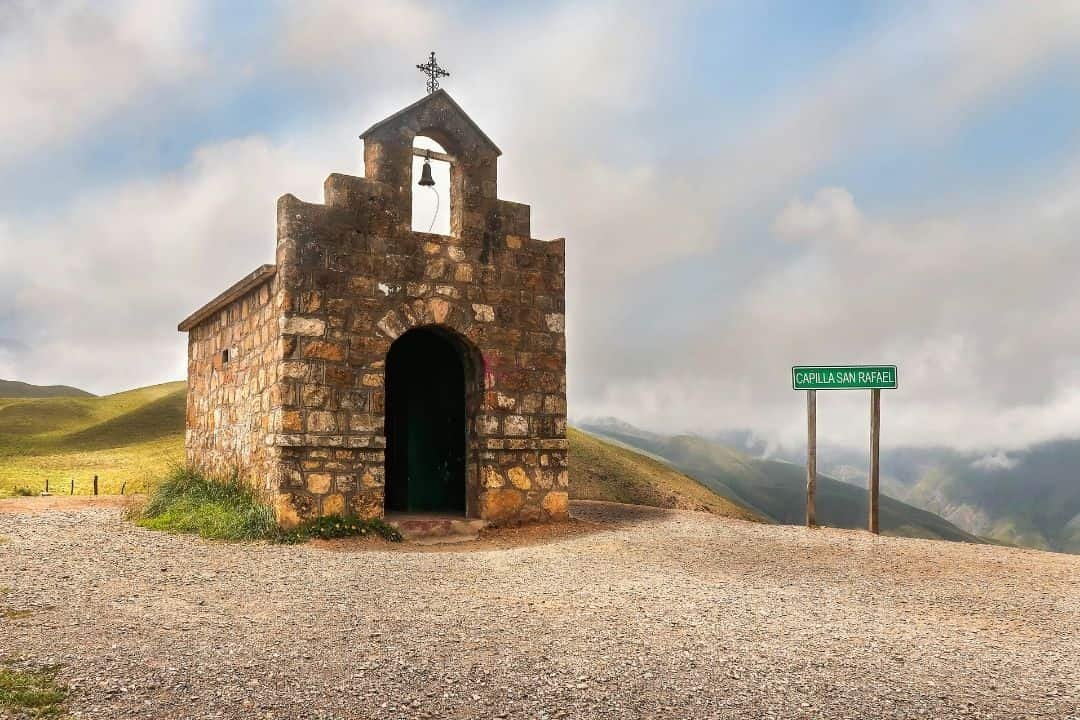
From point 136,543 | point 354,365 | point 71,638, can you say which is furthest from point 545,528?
point 71,638

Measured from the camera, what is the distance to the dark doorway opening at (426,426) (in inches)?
485

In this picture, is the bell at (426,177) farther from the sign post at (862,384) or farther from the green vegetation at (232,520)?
the sign post at (862,384)

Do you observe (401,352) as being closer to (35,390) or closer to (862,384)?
(862,384)

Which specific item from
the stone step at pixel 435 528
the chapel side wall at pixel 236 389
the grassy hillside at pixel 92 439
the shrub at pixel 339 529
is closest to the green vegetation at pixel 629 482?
the stone step at pixel 435 528

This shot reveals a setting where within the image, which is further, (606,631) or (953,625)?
(953,625)

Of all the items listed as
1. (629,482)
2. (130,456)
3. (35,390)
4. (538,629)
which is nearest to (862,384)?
(538,629)

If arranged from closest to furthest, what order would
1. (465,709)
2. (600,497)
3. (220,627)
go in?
(465,709)
(220,627)
(600,497)

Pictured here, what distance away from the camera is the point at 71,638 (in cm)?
488

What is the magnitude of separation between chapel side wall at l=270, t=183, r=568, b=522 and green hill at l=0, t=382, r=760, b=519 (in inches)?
269

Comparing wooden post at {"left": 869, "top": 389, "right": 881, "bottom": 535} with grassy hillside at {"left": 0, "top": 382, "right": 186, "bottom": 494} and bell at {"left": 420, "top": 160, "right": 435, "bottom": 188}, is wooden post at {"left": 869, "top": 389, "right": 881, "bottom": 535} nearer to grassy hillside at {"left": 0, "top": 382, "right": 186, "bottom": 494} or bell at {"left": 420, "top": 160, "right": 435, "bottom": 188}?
bell at {"left": 420, "top": 160, "right": 435, "bottom": 188}

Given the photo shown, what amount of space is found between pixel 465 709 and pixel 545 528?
699 cm

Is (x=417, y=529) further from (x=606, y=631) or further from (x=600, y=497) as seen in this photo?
(x=600, y=497)

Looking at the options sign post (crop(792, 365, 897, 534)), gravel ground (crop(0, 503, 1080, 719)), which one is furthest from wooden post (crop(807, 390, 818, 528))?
gravel ground (crop(0, 503, 1080, 719))

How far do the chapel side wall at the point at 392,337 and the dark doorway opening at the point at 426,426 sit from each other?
131 centimetres
